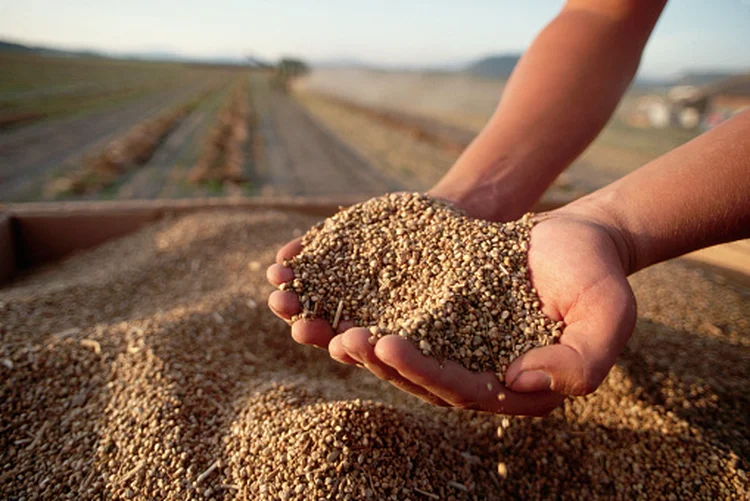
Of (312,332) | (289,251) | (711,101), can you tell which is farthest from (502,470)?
(711,101)

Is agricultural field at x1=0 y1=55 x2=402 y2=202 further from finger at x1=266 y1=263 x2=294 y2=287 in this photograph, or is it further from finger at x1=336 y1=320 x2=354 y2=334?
finger at x1=336 y1=320 x2=354 y2=334

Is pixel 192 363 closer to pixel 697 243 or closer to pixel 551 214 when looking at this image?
pixel 551 214

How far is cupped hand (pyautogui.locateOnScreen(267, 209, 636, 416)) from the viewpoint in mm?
1195

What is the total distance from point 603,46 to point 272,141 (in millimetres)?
9938

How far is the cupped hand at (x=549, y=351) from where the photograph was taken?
120 cm

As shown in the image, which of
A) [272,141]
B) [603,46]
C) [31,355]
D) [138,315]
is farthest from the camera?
[272,141]

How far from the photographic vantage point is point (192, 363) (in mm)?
1902

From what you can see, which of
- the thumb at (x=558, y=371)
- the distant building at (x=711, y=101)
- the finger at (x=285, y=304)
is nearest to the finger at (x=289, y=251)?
the finger at (x=285, y=304)

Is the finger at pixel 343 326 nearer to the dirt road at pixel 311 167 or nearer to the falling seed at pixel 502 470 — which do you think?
the falling seed at pixel 502 470

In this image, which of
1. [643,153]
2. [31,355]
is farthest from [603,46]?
[643,153]

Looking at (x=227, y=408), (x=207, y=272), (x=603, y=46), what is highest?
(x=603, y=46)

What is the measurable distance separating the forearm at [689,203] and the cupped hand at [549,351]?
6.4 inches

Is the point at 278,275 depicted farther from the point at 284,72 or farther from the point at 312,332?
the point at 284,72

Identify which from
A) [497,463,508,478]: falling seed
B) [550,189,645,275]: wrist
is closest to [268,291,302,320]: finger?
[497,463,508,478]: falling seed
